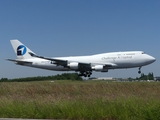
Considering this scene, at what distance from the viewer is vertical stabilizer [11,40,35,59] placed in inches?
2025

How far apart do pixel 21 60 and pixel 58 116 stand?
4023 centimetres

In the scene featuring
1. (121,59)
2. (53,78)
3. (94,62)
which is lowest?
(53,78)

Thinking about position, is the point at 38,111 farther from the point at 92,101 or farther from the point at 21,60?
the point at 21,60

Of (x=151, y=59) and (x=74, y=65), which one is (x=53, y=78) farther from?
(x=151, y=59)

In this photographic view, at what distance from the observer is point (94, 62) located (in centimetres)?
4434

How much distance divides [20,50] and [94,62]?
16372 millimetres

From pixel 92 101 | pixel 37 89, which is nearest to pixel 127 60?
pixel 37 89

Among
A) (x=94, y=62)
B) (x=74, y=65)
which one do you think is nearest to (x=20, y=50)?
(x=74, y=65)

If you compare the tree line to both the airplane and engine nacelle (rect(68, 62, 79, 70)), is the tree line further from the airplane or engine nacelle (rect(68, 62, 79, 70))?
engine nacelle (rect(68, 62, 79, 70))

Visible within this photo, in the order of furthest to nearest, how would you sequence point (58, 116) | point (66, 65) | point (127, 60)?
point (66, 65) < point (127, 60) < point (58, 116)

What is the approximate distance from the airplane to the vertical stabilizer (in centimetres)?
250

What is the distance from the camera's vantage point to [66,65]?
4462cm

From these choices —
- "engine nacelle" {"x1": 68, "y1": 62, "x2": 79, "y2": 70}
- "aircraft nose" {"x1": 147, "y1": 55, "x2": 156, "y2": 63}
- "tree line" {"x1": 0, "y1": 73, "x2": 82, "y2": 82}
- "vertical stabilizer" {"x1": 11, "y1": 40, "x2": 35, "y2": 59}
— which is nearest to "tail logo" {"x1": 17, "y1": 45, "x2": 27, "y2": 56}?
"vertical stabilizer" {"x1": 11, "y1": 40, "x2": 35, "y2": 59}

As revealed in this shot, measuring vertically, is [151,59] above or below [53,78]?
above
